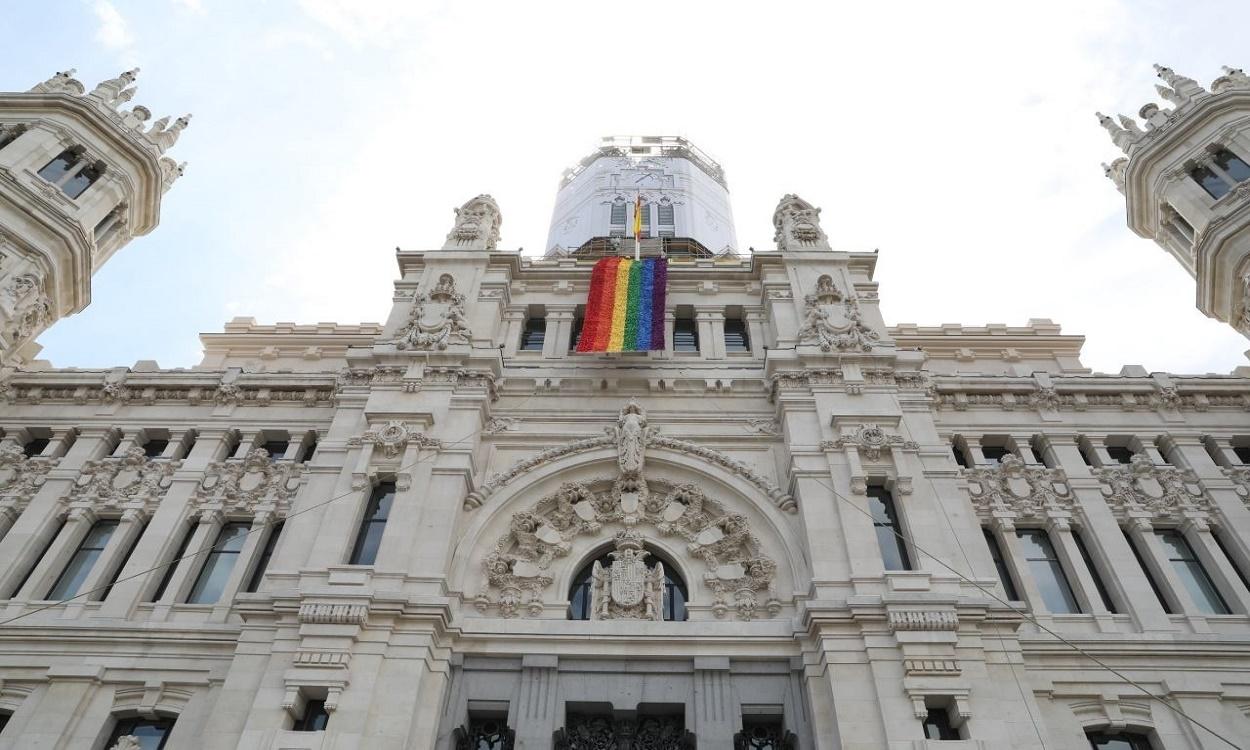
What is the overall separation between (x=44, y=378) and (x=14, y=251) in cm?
513

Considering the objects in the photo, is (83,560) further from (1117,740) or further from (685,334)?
(1117,740)

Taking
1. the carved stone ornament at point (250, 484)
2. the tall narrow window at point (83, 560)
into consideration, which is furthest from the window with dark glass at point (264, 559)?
the tall narrow window at point (83, 560)

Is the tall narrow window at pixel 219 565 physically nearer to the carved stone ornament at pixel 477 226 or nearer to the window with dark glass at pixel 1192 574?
the carved stone ornament at pixel 477 226

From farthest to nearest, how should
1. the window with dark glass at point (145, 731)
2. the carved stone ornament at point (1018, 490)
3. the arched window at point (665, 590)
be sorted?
the carved stone ornament at point (1018, 490) → the arched window at point (665, 590) → the window with dark glass at point (145, 731)

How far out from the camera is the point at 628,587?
2092 centimetres

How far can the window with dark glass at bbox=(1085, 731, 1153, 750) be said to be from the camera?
19.1 metres

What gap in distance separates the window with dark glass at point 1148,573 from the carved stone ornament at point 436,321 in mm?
20616

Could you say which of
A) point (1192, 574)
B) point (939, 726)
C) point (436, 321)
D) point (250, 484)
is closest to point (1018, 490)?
point (1192, 574)

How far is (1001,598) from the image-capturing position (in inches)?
798

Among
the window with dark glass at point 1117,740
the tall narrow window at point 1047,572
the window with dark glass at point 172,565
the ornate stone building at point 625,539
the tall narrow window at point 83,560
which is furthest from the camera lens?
the tall narrow window at point 83,560

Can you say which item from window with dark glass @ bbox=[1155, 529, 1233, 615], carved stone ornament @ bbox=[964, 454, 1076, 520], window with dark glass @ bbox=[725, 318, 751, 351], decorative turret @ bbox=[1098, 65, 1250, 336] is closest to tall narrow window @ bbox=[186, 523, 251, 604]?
window with dark glass @ bbox=[725, 318, 751, 351]

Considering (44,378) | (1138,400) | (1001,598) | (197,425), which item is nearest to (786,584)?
(1001,598)

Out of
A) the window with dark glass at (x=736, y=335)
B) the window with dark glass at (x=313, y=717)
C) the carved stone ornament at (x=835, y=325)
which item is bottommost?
the window with dark glass at (x=313, y=717)

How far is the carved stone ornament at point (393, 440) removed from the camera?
2281cm
